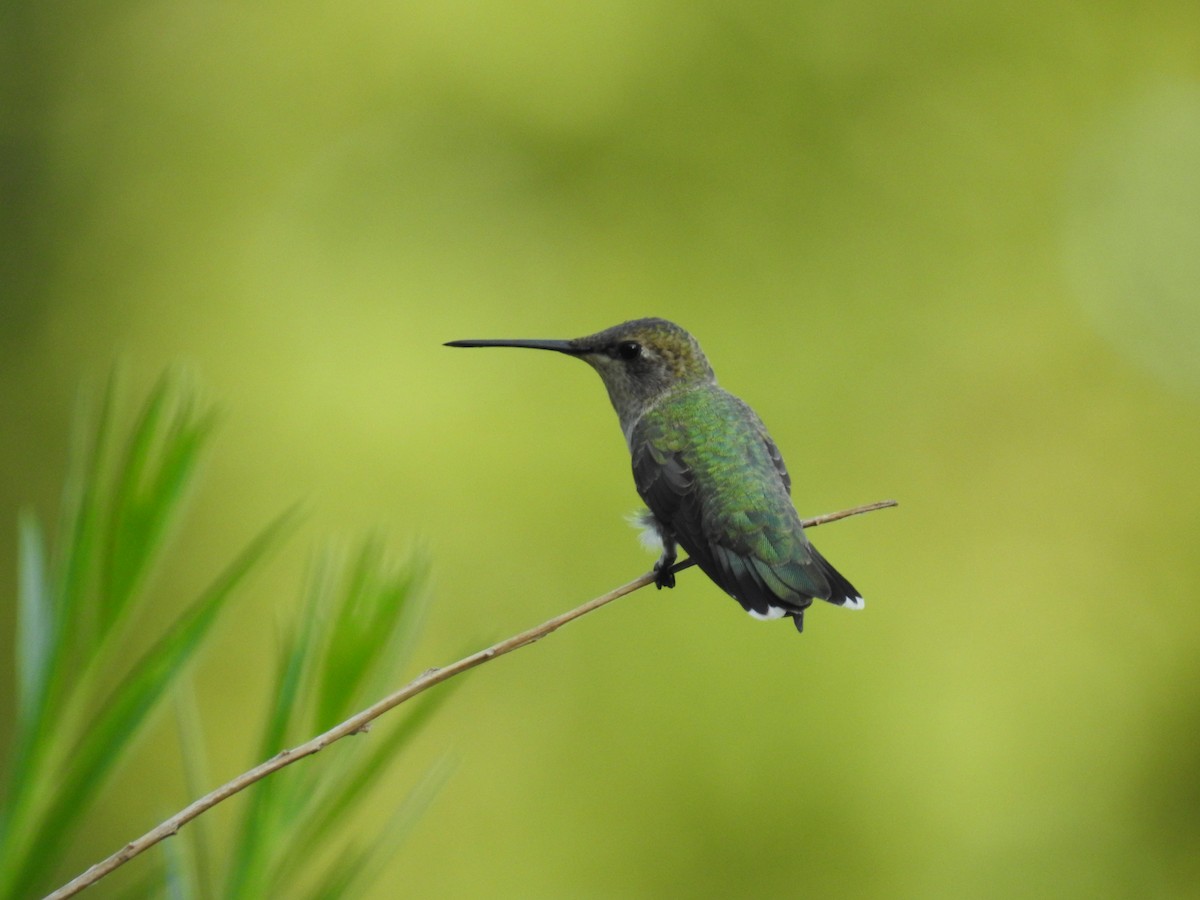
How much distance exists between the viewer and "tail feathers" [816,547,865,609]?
147cm

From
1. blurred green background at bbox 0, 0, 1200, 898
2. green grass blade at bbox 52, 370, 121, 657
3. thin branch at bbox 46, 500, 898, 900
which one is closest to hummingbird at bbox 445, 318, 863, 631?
thin branch at bbox 46, 500, 898, 900

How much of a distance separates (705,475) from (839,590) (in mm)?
492

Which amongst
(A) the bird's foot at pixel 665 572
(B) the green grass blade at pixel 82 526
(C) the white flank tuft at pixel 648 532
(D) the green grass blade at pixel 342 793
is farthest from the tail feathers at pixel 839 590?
(B) the green grass blade at pixel 82 526

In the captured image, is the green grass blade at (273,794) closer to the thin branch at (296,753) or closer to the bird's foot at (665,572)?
the thin branch at (296,753)

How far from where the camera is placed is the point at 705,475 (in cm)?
205

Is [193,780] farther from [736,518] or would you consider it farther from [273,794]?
[736,518]

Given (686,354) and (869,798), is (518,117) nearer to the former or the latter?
(869,798)

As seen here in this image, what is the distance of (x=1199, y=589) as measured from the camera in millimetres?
6969

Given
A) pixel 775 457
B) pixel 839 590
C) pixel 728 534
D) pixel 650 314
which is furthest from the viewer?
pixel 650 314

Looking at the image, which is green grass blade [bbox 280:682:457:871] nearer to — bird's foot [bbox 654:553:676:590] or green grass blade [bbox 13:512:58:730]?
green grass blade [bbox 13:512:58:730]

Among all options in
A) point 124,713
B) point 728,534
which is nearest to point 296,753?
point 124,713

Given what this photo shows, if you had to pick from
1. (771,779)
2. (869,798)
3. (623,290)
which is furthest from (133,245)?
(869,798)

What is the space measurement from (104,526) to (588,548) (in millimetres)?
5396

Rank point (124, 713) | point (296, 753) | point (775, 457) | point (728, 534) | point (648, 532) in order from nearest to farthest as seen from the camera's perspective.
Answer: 1. point (296, 753)
2. point (124, 713)
3. point (728, 534)
4. point (648, 532)
5. point (775, 457)
